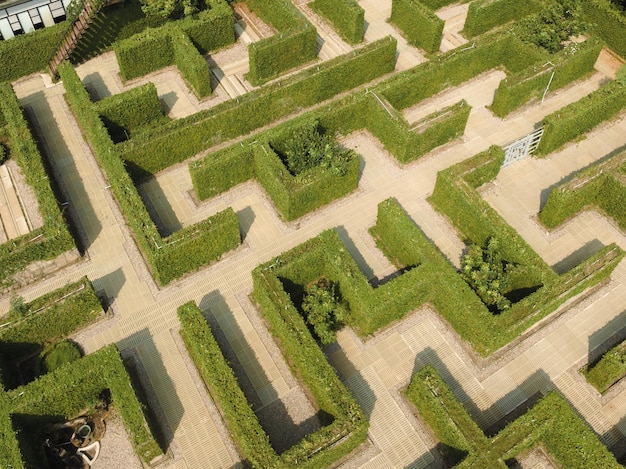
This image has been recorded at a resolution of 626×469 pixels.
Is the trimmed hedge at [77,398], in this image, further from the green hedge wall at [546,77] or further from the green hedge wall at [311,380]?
the green hedge wall at [546,77]

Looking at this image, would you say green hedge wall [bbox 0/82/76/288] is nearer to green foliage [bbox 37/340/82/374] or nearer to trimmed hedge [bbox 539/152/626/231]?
green foliage [bbox 37/340/82/374]

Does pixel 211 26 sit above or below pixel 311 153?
above

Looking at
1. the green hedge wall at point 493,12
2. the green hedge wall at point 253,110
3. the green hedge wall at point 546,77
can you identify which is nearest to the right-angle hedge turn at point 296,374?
the green hedge wall at point 253,110

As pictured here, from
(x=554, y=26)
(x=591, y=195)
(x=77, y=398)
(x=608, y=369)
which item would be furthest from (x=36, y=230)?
(x=554, y=26)

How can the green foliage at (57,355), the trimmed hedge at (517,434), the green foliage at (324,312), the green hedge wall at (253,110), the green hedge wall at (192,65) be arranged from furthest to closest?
1. the green hedge wall at (192,65)
2. the green hedge wall at (253,110)
3. the green foliage at (324,312)
4. the green foliage at (57,355)
5. the trimmed hedge at (517,434)

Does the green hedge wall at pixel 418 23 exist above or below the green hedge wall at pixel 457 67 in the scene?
above

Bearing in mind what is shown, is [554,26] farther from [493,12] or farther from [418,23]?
[418,23]

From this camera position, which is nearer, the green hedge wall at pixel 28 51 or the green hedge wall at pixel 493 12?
the green hedge wall at pixel 28 51
